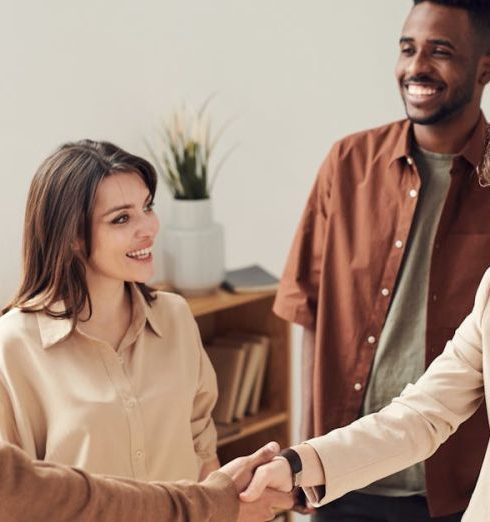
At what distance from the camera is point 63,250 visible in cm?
239

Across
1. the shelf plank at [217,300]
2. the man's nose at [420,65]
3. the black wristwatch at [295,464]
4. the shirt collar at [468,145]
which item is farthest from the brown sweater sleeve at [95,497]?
the shelf plank at [217,300]

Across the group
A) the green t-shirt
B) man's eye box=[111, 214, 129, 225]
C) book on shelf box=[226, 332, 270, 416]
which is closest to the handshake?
the green t-shirt

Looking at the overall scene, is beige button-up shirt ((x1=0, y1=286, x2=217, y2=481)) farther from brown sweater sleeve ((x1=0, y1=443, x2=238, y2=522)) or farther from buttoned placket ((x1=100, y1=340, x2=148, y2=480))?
brown sweater sleeve ((x1=0, y1=443, x2=238, y2=522))

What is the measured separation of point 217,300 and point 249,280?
0.23 metres

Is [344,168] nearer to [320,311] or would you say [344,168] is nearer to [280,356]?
[320,311]

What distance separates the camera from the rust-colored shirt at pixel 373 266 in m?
2.70

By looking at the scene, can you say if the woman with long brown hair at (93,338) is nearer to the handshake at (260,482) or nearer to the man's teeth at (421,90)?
the handshake at (260,482)

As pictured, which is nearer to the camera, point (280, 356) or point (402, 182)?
point (402, 182)

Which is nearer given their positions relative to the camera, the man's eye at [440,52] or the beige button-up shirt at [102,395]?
the beige button-up shirt at [102,395]

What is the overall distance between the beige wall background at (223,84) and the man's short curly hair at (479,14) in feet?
3.89

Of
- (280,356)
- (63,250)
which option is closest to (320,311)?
(63,250)

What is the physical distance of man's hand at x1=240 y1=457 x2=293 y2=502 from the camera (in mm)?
2340

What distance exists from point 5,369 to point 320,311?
0.83 metres

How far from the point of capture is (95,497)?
6.80ft
